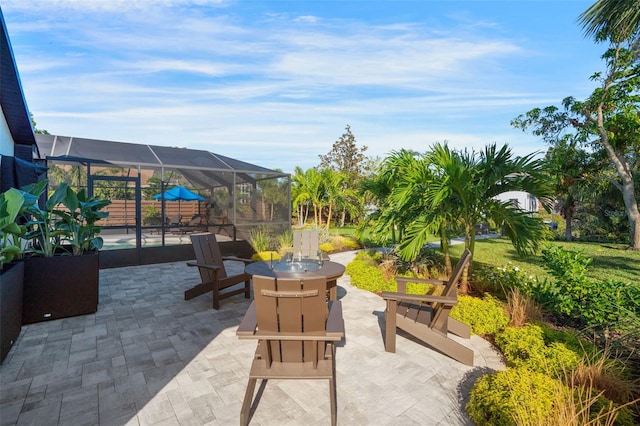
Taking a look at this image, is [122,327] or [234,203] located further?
[234,203]

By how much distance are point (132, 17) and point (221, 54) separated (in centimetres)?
234

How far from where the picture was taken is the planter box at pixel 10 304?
295 centimetres

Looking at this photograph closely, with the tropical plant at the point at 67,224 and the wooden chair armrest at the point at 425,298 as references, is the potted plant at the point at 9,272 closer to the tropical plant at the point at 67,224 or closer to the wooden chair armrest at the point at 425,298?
the tropical plant at the point at 67,224

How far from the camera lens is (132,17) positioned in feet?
20.0

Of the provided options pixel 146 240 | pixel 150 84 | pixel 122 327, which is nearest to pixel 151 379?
pixel 122 327

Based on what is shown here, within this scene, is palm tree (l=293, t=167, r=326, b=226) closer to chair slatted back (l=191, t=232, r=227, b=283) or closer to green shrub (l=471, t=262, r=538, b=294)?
chair slatted back (l=191, t=232, r=227, b=283)

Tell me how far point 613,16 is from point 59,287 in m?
10.7

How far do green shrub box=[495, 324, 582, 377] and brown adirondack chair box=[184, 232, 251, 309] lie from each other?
11.4 ft

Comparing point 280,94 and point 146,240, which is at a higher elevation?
point 280,94

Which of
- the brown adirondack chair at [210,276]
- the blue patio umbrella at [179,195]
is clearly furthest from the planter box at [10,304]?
the blue patio umbrella at [179,195]

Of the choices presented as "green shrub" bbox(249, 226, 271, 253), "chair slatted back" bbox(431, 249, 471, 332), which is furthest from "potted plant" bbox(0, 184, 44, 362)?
"green shrub" bbox(249, 226, 271, 253)

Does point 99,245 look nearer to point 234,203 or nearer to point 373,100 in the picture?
point 234,203

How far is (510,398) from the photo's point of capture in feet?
6.39

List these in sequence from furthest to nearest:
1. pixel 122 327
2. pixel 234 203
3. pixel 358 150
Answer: pixel 358 150
pixel 234 203
pixel 122 327
